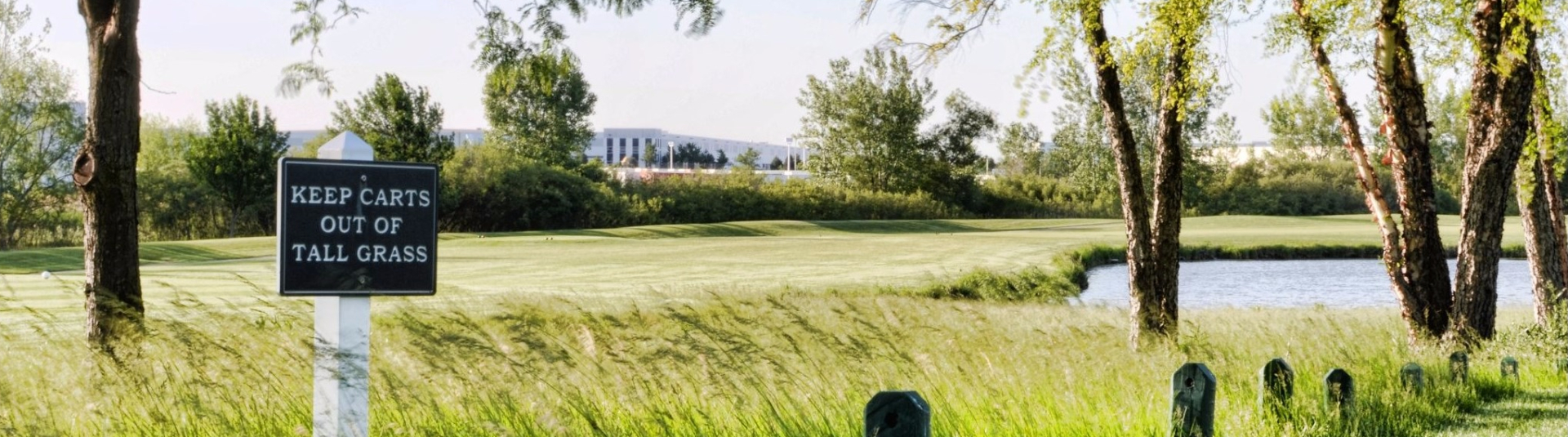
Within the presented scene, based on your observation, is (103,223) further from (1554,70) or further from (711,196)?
(711,196)

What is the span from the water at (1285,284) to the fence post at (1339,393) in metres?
16.8

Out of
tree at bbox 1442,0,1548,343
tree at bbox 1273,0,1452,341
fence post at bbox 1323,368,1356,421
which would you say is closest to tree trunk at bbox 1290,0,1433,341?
tree at bbox 1273,0,1452,341

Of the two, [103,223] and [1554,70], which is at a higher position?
[1554,70]

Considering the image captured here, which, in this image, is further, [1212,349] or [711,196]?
[711,196]

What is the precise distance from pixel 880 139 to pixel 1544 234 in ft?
165

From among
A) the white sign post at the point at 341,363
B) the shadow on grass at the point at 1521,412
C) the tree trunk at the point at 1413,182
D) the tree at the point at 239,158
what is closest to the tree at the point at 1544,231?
the tree trunk at the point at 1413,182

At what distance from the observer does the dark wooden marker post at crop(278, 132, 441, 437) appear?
4.45 meters

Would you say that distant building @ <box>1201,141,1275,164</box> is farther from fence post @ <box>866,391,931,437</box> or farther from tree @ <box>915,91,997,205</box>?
fence post @ <box>866,391,931,437</box>

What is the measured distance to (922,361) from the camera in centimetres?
716

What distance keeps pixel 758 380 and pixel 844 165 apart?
58.1 metres

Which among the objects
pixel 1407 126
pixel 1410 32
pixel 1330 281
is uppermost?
pixel 1410 32

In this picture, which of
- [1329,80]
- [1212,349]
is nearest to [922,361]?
[1212,349]

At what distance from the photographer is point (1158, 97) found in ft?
43.1

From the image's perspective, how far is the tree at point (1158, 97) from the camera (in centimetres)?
1091
